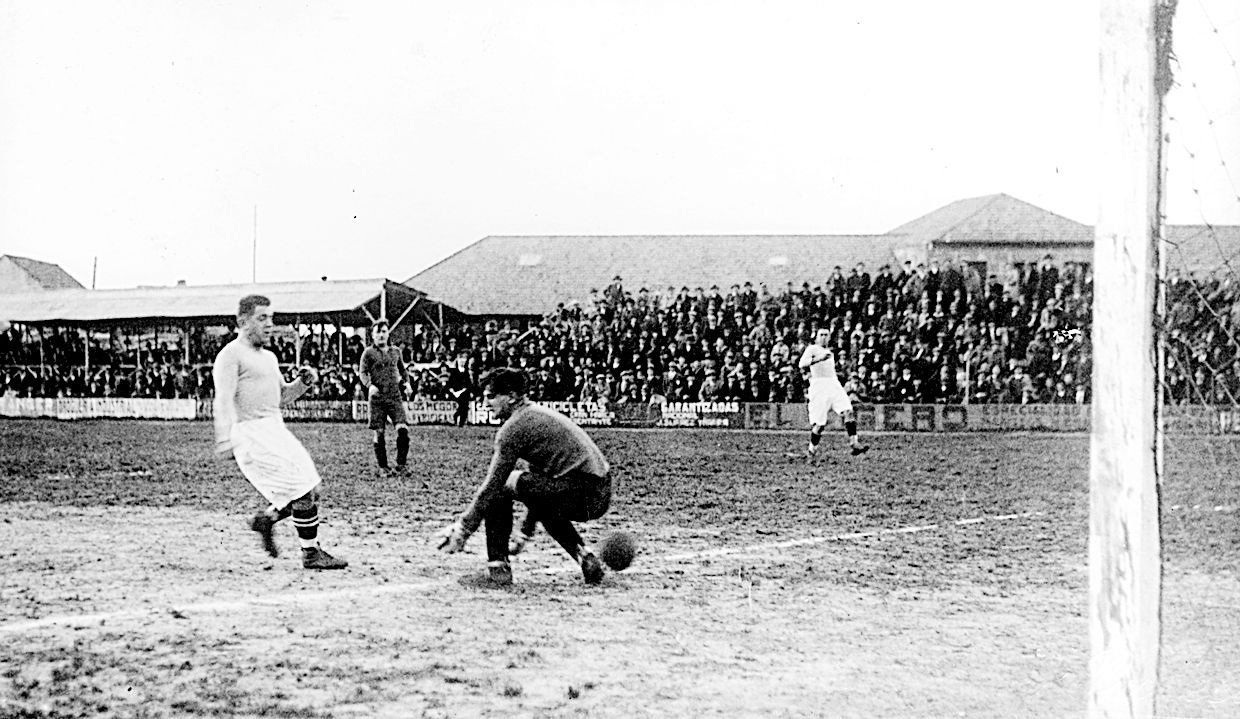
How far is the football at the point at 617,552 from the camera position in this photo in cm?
550

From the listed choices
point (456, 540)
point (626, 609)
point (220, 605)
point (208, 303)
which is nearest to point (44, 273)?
point (208, 303)

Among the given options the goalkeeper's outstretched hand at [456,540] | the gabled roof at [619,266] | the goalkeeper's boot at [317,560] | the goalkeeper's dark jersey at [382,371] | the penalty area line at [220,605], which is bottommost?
the penalty area line at [220,605]

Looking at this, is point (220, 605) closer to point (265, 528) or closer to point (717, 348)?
point (265, 528)

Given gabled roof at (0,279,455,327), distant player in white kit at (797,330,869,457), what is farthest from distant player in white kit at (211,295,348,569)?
distant player in white kit at (797,330,869,457)

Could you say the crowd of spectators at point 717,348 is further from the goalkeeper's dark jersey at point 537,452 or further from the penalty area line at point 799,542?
the goalkeeper's dark jersey at point 537,452

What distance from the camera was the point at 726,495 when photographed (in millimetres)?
8438

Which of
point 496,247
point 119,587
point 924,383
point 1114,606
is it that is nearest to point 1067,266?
point 924,383

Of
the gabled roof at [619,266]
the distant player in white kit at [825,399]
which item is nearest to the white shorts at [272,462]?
the gabled roof at [619,266]

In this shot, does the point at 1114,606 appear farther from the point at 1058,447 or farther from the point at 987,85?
the point at 1058,447

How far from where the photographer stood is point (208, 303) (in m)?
10.0

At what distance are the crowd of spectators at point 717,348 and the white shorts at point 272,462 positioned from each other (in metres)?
4.99

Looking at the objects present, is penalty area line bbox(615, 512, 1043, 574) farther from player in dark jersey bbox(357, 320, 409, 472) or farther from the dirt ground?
player in dark jersey bbox(357, 320, 409, 472)

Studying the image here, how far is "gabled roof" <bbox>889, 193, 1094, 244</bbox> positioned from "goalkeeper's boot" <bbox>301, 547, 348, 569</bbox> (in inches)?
178

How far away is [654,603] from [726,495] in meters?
3.58
